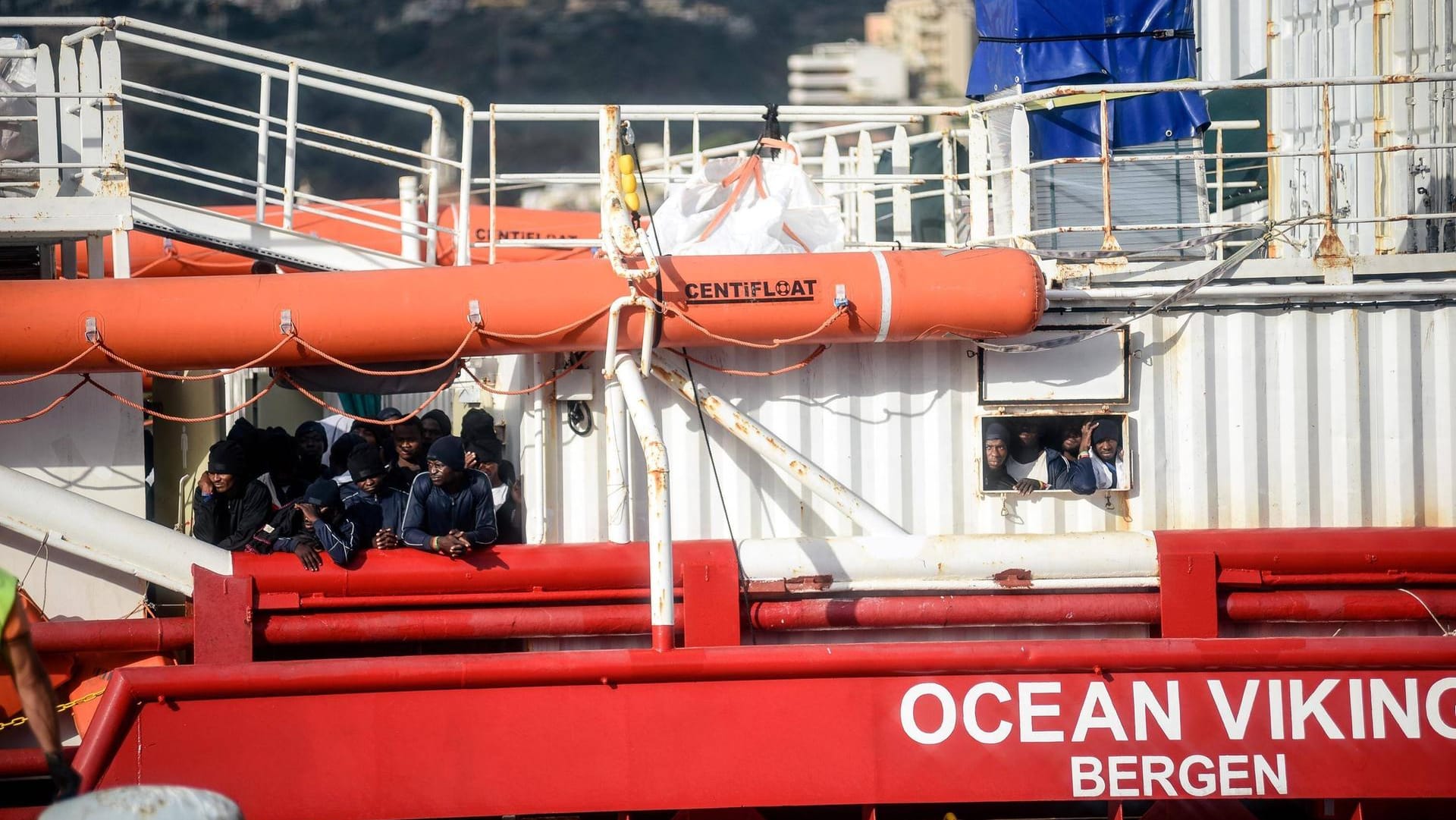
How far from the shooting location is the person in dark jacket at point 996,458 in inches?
251

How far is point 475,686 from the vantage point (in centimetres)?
559

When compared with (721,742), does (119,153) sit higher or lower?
higher

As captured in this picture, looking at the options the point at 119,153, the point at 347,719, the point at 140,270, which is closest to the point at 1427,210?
the point at 347,719

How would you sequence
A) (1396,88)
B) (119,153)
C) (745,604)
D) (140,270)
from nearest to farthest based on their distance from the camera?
(745,604) < (119,153) < (1396,88) < (140,270)

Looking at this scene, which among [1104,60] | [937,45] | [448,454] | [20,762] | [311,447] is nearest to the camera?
[20,762]

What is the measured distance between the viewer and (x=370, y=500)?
247 inches

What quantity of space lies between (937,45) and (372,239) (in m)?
36.9

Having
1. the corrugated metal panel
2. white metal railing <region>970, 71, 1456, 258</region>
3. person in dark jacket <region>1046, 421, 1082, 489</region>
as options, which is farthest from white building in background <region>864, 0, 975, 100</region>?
person in dark jacket <region>1046, 421, 1082, 489</region>

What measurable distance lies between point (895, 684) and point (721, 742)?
778mm

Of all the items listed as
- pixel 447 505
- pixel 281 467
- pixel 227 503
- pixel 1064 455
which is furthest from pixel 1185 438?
pixel 227 503

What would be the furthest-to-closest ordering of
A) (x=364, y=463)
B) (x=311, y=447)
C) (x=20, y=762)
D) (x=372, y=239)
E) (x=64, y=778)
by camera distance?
(x=372, y=239) → (x=311, y=447) → (x=364, y=463) → (x=20, y=762) → (x=64, y=778)

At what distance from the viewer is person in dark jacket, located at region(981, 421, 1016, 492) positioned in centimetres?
638

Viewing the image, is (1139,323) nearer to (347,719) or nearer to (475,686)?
(475,686)

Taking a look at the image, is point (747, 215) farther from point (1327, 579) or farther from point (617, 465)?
point (1327, 579)
